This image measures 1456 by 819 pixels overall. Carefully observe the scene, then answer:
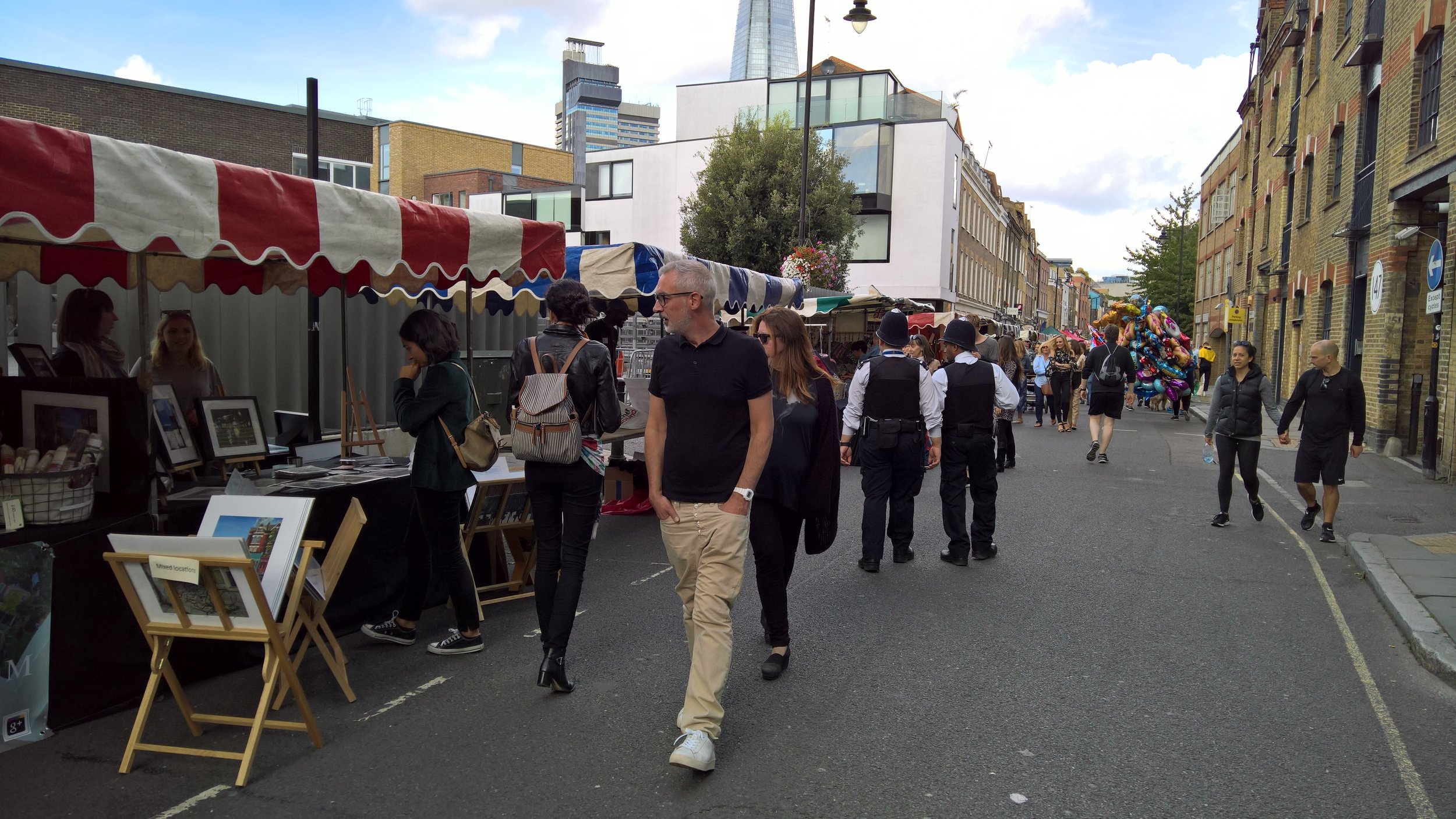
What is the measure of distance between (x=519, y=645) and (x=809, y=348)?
2.31 meters

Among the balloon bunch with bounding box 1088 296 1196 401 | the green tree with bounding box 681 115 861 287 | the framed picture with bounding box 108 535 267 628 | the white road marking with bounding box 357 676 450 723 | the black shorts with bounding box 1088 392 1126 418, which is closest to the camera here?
the framed picture with bounding box 108 535 267 628

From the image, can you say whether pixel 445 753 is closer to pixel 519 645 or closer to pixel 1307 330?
pixel 519 645

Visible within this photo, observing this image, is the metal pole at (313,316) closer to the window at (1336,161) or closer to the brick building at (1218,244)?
the window at (1336,161)

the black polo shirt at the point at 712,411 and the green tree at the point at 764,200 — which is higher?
the green tree at the point at 764,200

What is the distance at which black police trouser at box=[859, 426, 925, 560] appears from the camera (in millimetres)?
6891

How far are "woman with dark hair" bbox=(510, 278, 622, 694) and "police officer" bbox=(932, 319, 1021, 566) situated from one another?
3.37 meters

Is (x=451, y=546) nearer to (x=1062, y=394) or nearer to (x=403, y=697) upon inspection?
(x=403, y=697)

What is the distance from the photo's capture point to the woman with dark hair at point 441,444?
4.96 metres

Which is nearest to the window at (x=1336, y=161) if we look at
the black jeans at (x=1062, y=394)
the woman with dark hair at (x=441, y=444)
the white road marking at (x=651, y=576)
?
the black jeans at (x=1062, y=394)

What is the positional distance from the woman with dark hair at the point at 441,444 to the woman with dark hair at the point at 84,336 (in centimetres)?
214

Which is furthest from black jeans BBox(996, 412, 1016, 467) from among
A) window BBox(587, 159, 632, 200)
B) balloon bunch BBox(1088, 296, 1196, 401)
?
window BBox(587, 159, 632, 200)

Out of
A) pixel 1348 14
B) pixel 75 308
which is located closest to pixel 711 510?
pixel 75 308

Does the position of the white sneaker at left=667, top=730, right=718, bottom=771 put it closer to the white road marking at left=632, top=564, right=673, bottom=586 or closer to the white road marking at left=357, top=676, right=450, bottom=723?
the white road marking at left=357, top=676, right=450, bottom=723

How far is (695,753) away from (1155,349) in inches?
887
